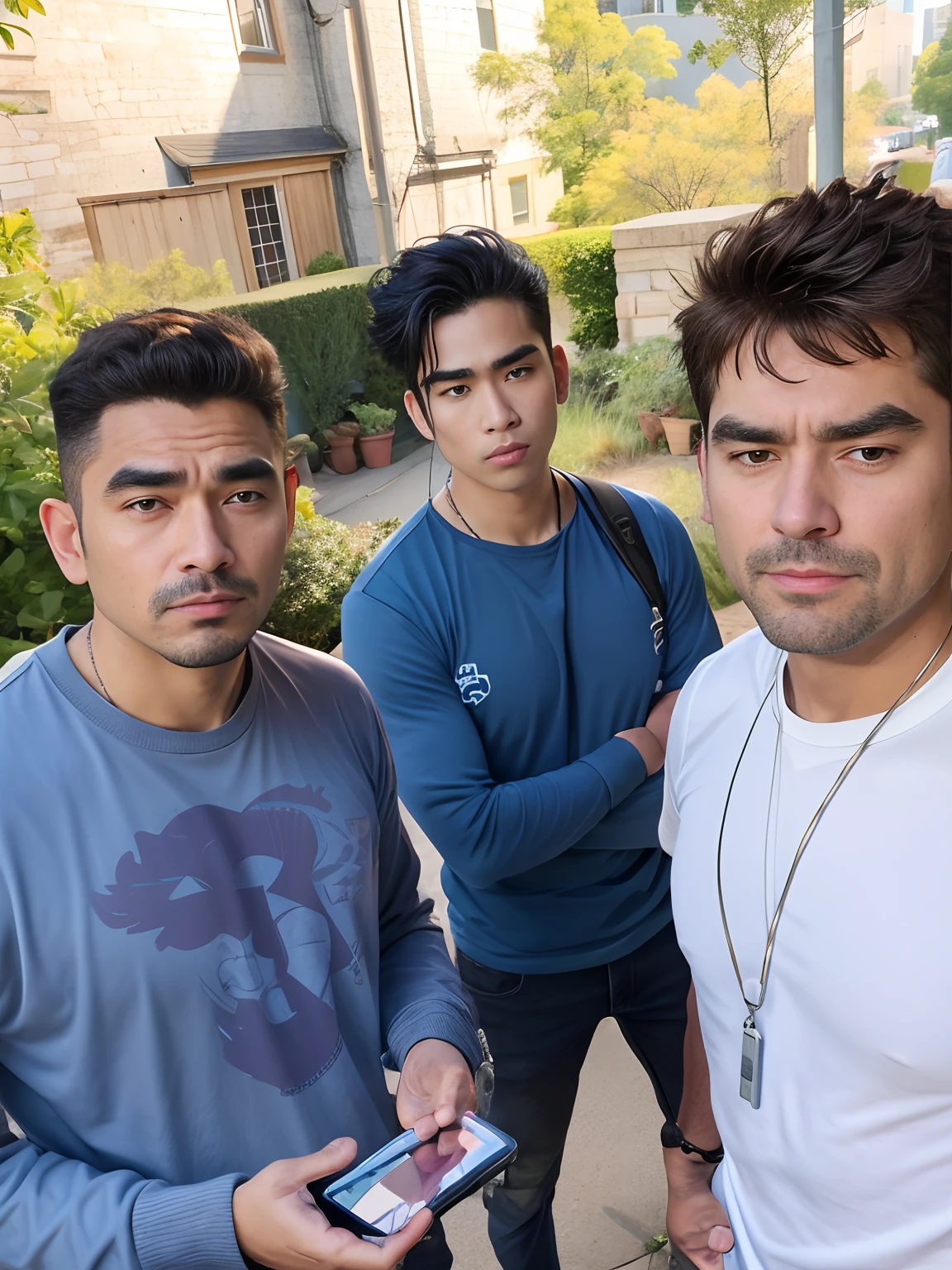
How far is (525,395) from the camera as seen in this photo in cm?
189

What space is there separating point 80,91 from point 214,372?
3.92 meters

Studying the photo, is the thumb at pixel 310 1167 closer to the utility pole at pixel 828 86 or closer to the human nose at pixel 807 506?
the human nose at pixel 807 506

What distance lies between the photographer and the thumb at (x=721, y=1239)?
1335 millimetres

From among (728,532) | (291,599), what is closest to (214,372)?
(728,532)

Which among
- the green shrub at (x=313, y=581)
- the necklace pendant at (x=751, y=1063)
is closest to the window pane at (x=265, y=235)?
the green shrub at (x=313, y=581)

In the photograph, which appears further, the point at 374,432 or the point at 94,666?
the point at 374,432

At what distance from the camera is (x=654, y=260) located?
5.38 metres

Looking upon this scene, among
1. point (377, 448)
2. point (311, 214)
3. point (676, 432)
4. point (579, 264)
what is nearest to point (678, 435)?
point (676, 432)

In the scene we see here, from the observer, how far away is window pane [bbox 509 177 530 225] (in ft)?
17.9

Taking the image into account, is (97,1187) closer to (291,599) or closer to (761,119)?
(291,599)

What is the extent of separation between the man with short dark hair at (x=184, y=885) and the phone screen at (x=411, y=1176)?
29 mm

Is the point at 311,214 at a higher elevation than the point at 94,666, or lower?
higher

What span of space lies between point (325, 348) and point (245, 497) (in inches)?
181

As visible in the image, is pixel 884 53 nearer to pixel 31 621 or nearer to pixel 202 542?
pixel 31 621
